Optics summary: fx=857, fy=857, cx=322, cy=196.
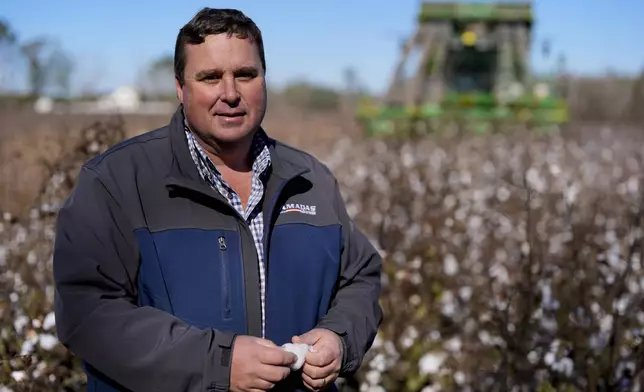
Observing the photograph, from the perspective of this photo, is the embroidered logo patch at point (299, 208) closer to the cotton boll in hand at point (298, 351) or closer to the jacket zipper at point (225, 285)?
the jacket zipper at point (225, 285)

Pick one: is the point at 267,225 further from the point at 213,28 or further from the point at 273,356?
the point at 213,28

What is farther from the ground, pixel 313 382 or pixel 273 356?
pixel 273 356

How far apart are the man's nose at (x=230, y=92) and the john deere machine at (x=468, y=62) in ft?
45.1

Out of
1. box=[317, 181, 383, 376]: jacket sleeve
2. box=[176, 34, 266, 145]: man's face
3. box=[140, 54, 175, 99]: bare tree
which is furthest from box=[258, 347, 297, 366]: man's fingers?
box=[140, 54, 175, 99]: bare tree

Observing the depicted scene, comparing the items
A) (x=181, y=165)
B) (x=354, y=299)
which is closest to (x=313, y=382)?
(x=354, y=299)

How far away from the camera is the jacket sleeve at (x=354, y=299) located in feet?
7.93

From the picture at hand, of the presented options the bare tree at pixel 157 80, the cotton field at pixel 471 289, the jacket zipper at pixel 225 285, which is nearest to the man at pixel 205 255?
the jacket zipper at pixel 225 285

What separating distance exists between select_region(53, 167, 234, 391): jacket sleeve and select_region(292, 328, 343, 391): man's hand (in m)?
0.24

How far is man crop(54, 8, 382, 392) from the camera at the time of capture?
83.8 inches

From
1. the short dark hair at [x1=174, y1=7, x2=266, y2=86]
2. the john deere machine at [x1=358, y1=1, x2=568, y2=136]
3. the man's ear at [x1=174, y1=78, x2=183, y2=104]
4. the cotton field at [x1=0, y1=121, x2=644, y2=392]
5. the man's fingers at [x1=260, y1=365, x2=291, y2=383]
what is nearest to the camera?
the man's fingers at [x1=260, y1=365, x2=291, y2=383]

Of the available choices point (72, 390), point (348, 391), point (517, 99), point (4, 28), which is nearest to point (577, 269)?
point (348, 391)

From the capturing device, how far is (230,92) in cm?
226

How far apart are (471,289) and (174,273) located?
3605 millimetres

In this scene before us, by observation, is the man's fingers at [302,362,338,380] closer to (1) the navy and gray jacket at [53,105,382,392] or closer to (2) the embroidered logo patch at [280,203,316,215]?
(1) the navy and gray jacket at [53,105,382,392]
